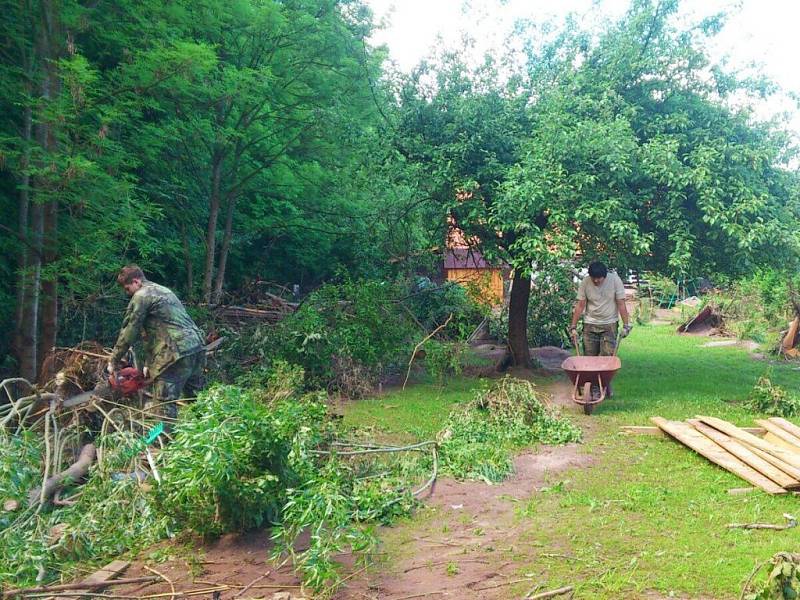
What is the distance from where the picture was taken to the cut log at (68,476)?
5.33 meters

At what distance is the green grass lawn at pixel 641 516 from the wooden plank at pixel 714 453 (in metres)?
0.08

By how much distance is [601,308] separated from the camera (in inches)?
380

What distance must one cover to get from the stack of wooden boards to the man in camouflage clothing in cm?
512

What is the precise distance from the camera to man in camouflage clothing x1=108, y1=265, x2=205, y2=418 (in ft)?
22.8

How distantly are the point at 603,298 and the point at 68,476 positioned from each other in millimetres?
6984

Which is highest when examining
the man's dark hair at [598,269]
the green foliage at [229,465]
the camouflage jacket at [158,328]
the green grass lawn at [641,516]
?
the man's dark hair at [598,269]

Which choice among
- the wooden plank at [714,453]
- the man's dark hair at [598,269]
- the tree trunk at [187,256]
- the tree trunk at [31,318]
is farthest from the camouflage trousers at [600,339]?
the tree trunk at [31,318]

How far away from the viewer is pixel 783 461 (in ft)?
19.2

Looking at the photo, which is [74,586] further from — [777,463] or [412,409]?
[412,409]

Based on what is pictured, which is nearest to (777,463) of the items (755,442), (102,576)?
(755,442)

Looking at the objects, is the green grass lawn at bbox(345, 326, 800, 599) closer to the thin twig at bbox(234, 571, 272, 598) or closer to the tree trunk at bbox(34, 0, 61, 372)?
the thin twig at bbox(234, 571, 272, 598)

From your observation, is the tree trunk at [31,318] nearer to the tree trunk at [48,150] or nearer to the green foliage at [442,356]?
the tree trunk at [48,150]

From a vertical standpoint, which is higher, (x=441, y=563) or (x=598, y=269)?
(x=598, y=269)

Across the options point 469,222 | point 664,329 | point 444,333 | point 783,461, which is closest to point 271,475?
point 783,461
